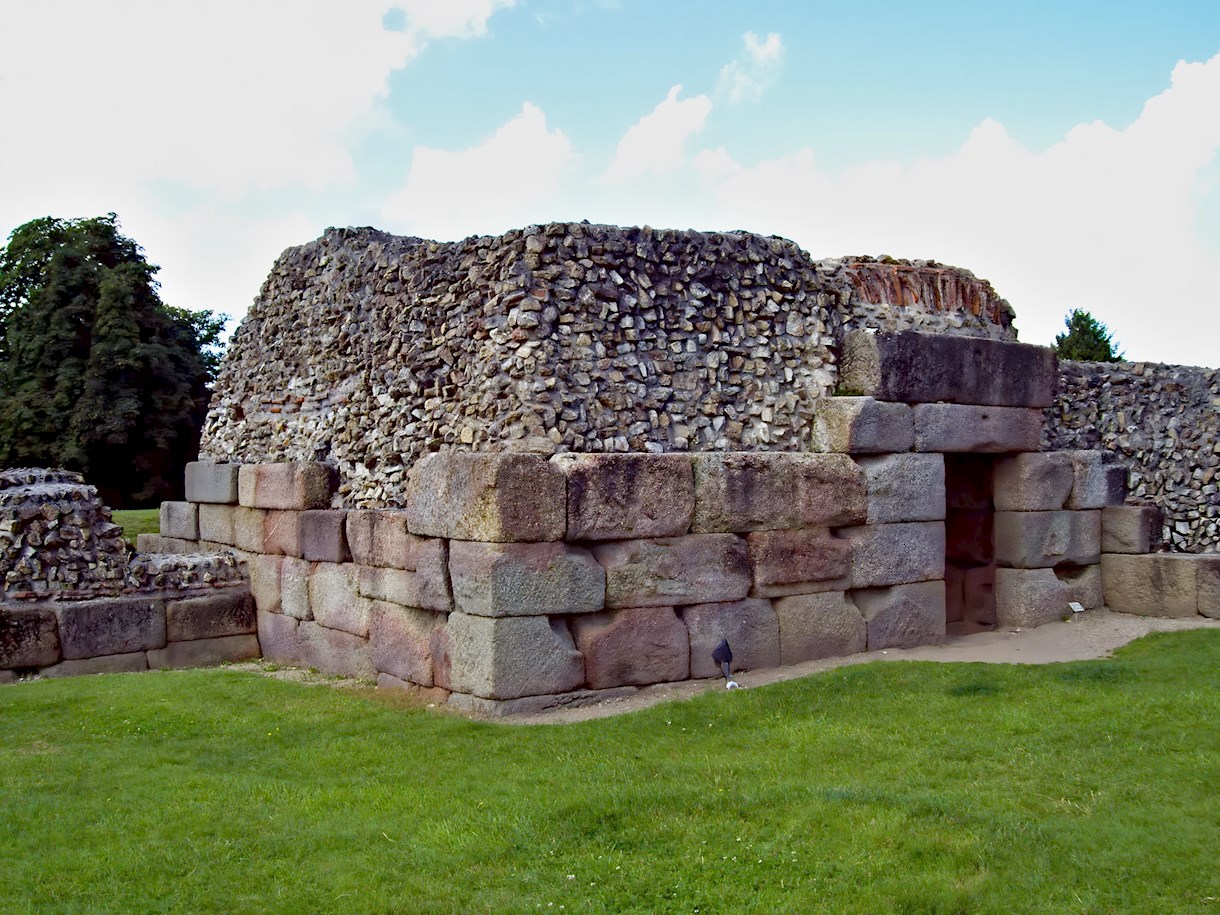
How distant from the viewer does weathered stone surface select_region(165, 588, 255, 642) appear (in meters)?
12.2

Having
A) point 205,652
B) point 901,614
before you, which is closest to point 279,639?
point 205,652

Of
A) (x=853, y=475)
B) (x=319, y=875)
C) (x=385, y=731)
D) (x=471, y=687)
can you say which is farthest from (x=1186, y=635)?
(x=319, y=875)

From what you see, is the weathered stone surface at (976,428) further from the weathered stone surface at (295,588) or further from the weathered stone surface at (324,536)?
the weathered stone surface at (295,588)

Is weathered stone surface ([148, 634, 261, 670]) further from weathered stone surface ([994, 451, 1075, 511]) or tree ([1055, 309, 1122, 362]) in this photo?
tree ([1055, 309, 1122, 362])

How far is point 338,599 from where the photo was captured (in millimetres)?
11125

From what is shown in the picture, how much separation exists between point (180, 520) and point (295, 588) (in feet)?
11.2

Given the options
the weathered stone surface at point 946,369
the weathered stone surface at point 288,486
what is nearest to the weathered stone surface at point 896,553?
the weathered stone surface at point 946,369

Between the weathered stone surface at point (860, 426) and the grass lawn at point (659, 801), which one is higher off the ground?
the weathered stone surface at point (860, 426)

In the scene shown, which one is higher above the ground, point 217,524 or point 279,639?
point 217,524

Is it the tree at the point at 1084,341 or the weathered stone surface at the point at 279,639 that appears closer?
the weathered stone surface at the point at 279,639

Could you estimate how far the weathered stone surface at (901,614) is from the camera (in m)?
10.6

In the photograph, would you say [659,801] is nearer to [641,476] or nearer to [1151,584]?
[641,476]

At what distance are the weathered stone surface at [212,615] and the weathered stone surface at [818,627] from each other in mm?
Answer: 5998

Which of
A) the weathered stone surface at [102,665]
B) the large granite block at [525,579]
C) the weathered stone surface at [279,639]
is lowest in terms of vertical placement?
the weathered stone surface at [102,665]
